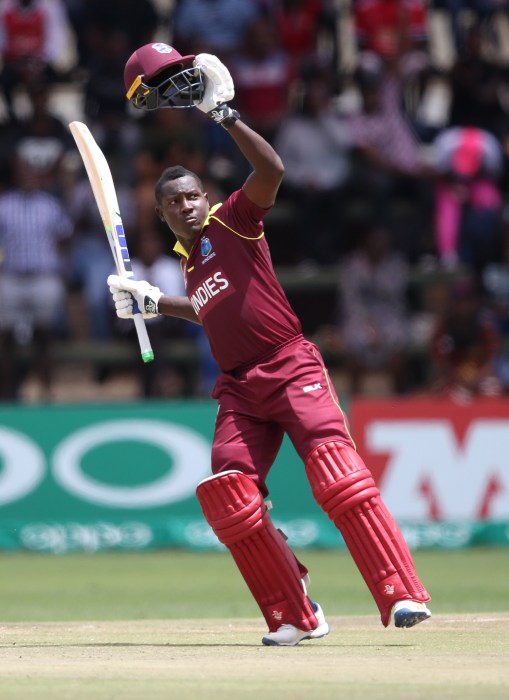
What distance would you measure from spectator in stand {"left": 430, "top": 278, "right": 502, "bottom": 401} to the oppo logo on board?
2270 millimetres

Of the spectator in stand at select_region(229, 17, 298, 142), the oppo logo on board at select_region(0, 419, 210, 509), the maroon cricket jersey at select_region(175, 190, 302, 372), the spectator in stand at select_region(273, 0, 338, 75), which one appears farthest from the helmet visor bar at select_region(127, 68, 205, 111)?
the spectator in stand at select_region(273, 0, 338, 75)

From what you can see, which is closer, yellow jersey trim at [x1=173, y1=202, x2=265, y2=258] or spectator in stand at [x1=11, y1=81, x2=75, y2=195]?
yellow jersey trim at [x1=173, y1=202, x2=265, y2=258]

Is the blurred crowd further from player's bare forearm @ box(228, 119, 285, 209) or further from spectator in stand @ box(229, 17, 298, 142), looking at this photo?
player's bare forearm @ box(228, 119, 285, 209)

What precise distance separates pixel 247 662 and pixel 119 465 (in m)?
6.52

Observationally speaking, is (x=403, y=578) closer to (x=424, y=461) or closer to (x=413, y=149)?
(x=424, y=461)

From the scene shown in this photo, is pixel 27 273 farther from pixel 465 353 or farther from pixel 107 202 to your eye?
pixel 107 202

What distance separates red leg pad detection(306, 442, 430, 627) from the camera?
20.0 feet

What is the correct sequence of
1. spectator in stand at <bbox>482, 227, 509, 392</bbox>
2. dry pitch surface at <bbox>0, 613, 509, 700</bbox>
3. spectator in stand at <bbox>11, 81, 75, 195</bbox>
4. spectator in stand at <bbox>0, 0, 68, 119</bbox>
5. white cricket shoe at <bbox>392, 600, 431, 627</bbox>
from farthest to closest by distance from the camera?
1. spectator in stand at <bbox>0, 0, 68, 119</bbox>
2. spectator in stand at <bbox>11, 81, 75, 195</bbox>
3. spectator in stand at <bbox>482, 227, 509, 392</bbox>
4. white cricket shoe at <bbox>392, 600, 431, 627</bbox>
5. dry pitch surface at <bbox>0, 613, 509, 700</bbox>

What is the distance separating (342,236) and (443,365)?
268 centimetres

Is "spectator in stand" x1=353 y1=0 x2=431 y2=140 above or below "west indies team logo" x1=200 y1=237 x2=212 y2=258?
above

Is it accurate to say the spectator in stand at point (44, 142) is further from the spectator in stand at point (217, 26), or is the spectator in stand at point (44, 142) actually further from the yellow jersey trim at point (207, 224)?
the yellow jersey trim at point (207, 224)

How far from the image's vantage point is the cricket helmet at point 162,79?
6164mm

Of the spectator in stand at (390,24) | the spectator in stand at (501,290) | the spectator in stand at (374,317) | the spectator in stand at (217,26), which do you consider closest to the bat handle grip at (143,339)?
the spectator in stand at (374,317)

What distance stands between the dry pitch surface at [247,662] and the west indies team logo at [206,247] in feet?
5.71
